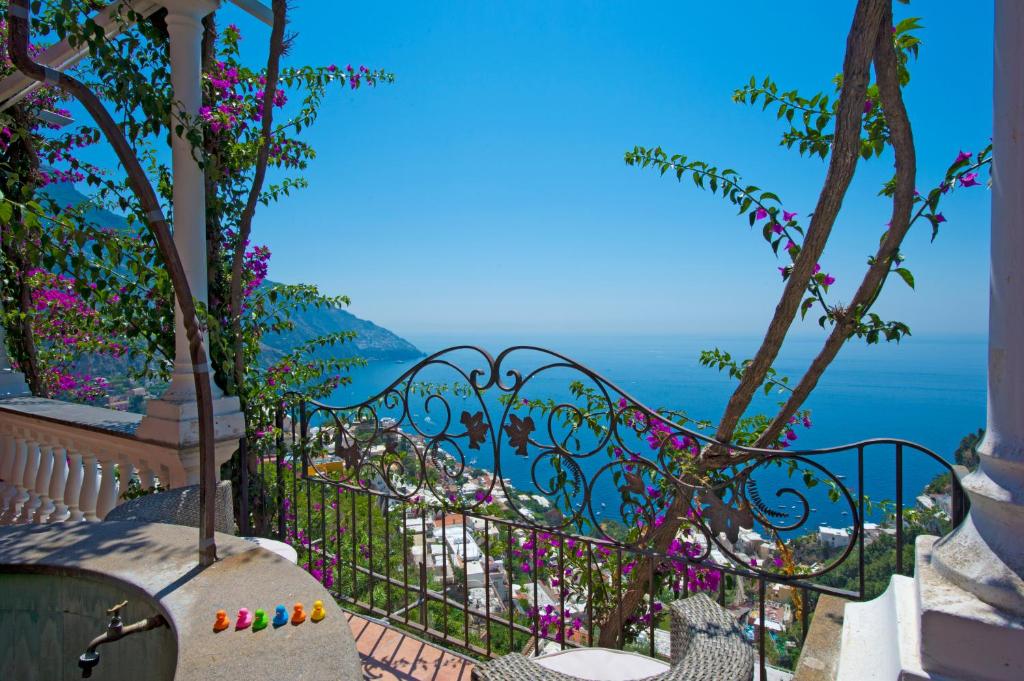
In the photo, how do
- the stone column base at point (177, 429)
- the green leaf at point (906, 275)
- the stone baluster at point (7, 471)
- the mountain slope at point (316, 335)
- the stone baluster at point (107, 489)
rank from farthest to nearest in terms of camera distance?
the mountain slope at point (316, 335)
the stone baluster at point (7, 471)
the stone baluster at point (107, 489)
the stone column base at point (177, 429)
the green leaf at point (906, 275)

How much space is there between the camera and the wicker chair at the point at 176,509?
1.67 meters

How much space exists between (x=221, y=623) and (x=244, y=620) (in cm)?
4

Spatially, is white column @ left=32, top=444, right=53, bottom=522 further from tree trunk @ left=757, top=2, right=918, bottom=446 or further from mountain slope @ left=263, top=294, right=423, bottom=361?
tree trunk @ left=757, top=2, right=918, bottom=446

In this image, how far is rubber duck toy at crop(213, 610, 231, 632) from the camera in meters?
1.01

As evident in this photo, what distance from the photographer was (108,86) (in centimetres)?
315

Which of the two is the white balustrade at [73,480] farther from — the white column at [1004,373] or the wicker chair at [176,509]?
the white column at [1004,373]

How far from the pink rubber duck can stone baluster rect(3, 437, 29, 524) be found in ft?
8.86

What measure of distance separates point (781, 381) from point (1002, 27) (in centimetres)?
158

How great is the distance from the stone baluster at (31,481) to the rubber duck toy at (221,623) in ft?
8.48

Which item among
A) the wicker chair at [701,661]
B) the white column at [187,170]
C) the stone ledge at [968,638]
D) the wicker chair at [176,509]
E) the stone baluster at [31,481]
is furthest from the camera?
the stone baluster at [31,481]

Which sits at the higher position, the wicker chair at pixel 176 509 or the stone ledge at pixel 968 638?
the stone ledge at pixel 968 638

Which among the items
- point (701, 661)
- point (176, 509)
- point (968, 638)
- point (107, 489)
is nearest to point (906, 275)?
point (968, 638)

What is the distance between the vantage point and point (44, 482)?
2.81 metres

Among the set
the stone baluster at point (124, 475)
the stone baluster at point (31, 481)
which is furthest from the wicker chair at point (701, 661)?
the stone baluster at point (31, 481)
